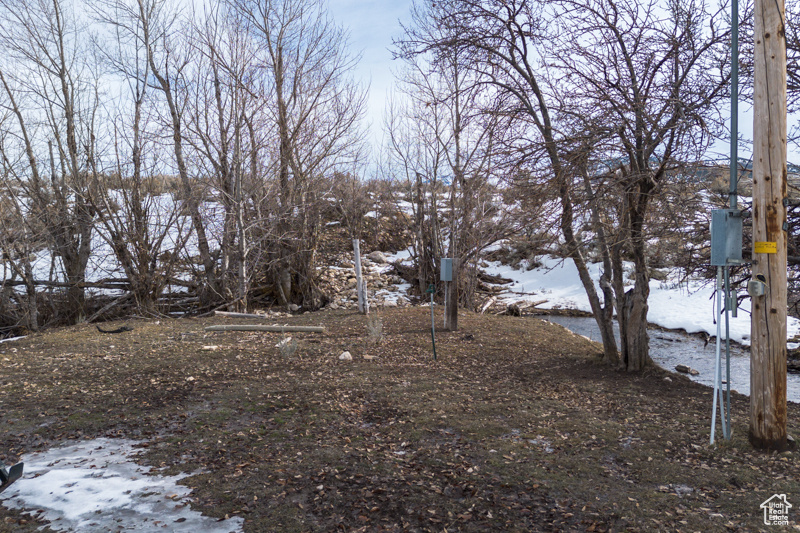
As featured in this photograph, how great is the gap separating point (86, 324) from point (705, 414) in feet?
39.5

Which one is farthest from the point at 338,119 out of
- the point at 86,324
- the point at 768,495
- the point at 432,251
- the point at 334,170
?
the point at 768,495

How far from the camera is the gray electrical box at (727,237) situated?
4.47m

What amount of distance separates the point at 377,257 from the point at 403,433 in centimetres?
1488

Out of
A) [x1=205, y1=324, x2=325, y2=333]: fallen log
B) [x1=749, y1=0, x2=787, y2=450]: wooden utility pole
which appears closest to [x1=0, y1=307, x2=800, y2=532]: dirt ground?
[x1=749, y1=0, x2=787, y2=450]: wooden utility pole

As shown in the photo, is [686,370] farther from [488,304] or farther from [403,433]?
[488,304]

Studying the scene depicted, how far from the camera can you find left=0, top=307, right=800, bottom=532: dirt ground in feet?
12.2

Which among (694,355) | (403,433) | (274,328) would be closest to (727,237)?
(403,433)

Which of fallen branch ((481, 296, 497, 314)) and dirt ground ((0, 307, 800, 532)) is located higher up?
fallen branch ((481, 296, 497, 314))

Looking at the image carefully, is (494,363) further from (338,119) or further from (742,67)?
(338,119)

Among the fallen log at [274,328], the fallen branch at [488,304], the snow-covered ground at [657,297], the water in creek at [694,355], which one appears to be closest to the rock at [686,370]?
the water in creek at [694,355]

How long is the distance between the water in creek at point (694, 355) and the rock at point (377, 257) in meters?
7.17

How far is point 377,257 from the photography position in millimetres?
20016

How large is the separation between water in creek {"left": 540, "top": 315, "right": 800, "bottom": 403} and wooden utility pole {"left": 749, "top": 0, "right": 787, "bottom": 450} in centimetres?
437

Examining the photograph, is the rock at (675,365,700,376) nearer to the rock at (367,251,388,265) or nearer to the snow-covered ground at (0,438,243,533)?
the snow-covered ground at (0,438,243,533)
